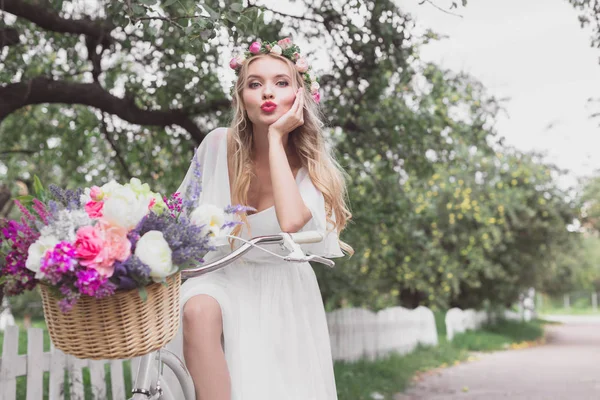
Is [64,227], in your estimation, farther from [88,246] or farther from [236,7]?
[236,7]

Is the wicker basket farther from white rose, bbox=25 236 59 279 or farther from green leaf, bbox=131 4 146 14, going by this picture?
green leaf, bbox=131 4 146 14

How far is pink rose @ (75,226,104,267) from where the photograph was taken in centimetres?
181

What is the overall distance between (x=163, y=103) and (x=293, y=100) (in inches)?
160

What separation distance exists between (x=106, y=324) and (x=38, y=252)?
0.94ft

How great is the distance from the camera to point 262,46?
11.4ft

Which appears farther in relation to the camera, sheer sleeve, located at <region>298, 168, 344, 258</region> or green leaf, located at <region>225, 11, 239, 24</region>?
green leaf, located at <region>225, 11, 239, 24</region>

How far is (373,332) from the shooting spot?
479 inches

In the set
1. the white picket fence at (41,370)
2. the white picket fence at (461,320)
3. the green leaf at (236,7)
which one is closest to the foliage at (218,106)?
the green leaf at (236,7)

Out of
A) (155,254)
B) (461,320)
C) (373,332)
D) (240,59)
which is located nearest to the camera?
(155,254)

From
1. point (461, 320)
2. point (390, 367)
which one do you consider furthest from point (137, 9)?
point (461, 320)

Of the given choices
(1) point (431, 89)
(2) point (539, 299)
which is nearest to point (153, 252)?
(1) point (431, 89)

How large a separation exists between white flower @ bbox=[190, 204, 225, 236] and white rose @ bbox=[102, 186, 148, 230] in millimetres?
164

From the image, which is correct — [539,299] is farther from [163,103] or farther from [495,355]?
[163,103]

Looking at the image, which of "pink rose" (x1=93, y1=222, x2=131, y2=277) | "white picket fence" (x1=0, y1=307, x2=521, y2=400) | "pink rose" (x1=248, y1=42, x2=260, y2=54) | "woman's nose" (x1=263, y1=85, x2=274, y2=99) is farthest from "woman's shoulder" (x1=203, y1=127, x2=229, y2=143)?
"pink rose" (x1=93, y1=222, x2=131, y2=277)
